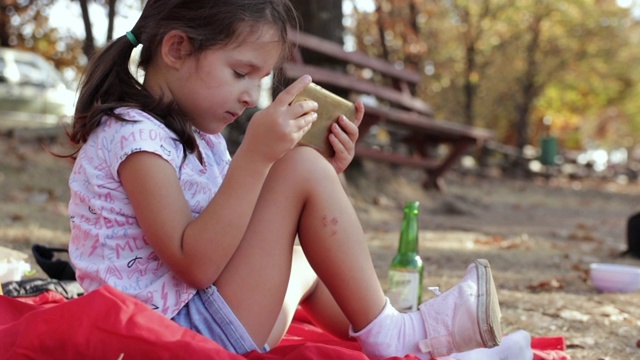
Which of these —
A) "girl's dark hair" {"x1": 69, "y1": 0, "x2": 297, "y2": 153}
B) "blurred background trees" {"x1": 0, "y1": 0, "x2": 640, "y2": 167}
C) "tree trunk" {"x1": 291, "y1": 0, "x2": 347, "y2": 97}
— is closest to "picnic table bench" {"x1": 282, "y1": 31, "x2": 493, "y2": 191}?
"tree trunk" {"x1": 291, "y1": 0, "x2": 347, "y2": 97}

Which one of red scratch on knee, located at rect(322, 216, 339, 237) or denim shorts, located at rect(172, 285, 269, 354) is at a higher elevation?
red scratch on knee, located at rect(322, 216, 339, 237)

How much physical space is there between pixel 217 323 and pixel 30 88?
587 inches

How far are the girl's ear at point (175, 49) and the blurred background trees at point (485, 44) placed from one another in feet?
42.1

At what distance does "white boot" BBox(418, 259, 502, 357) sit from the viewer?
1.98 m

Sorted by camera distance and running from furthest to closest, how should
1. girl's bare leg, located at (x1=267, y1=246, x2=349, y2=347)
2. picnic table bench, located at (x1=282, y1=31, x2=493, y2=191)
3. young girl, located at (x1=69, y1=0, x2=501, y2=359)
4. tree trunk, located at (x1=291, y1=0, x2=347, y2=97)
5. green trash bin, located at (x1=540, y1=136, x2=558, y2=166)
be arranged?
green trash bin, located at (x1=540, y1=136, x2=558, y2=166) < tree trunk, located at (x1=291, y1=0, x2=347, y2=97) < picnic table bench, located at (x1=282, y1=31, x2=493, y2=191) < girl's bare leg, located at (x1=267, y1=246, x2=349, y2=347) < young girl, located at (x1=69, y1=0, x2=501, y2=359)

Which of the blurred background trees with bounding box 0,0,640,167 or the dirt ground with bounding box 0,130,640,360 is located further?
the blurred background trees with bounding box 0,0,640,167

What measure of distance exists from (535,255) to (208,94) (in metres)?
3.58

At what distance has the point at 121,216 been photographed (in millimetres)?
1920

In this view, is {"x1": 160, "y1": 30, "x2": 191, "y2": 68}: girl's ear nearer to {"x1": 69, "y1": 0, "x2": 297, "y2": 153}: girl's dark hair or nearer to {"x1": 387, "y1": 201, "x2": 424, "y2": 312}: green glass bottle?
{"x1": 69, "y1": 0, "x2": 297, "y2": 153}: girl's dark hair

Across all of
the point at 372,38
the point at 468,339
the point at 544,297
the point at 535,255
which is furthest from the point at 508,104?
the point at 468,339

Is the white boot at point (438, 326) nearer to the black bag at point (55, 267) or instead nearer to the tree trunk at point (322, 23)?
the black bag at point (55, 267)

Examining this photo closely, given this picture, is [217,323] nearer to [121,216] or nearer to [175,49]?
[121,216]

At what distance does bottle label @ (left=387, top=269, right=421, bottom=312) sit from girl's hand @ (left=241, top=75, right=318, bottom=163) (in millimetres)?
1122

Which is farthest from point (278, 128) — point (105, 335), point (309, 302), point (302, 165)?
point (309, 302)
